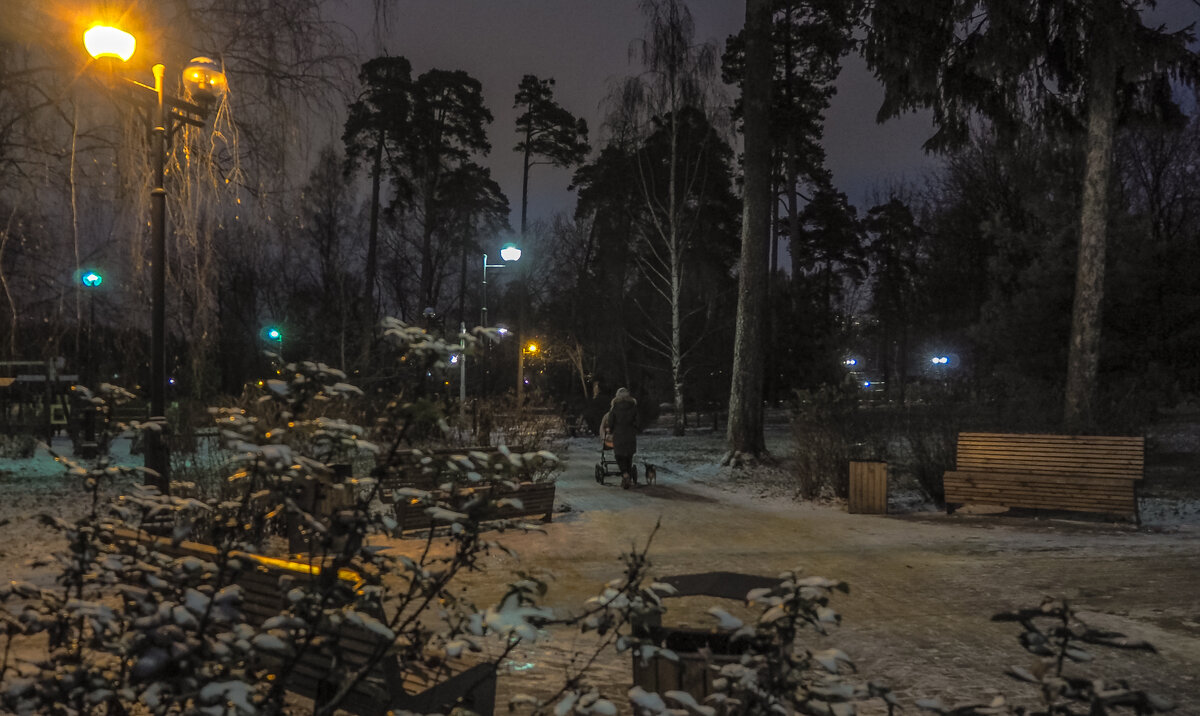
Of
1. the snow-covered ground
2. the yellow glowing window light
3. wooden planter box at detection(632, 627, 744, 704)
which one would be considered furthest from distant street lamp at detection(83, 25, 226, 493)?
wooden planter box at detection(632, 627, 744, 704)

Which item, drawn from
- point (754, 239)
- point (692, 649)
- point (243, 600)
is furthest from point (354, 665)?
point (754, 239)

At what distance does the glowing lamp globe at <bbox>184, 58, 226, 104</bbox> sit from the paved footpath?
5776mm

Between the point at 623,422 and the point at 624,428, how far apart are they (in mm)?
129

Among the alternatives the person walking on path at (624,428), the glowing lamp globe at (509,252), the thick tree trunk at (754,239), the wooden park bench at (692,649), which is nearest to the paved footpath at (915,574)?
the wooden park bench at (692,649)

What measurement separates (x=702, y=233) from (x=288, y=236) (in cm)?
2838

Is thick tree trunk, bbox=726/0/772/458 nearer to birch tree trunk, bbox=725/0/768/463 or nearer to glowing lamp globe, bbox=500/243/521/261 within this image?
birch tree trunk, bbox=725/0/768/463

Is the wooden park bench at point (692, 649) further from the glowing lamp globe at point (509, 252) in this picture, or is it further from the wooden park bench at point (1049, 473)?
the glowing lamp globe at point (509, 252)

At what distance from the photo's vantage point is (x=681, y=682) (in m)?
3.49

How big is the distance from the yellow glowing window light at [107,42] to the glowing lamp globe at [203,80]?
751mm

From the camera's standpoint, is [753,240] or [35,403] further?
[35,403]

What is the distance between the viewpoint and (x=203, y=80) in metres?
9.15

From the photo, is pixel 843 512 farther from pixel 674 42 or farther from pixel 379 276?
pixel 379 276

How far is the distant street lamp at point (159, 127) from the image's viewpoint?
8.27 meters

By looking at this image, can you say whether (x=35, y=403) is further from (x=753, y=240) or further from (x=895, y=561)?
(x=895, y=561)
